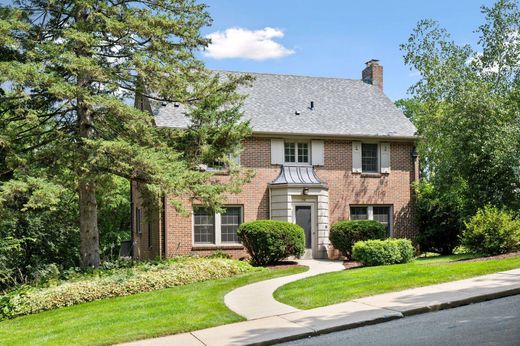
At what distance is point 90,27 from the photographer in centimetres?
1397

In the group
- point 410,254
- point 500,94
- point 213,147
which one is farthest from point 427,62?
point 213,147

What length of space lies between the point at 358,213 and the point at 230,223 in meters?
5.52

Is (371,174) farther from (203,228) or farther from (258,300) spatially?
(258,300)

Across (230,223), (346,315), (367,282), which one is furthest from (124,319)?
(230,223)

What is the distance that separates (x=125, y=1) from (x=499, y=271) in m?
11.9

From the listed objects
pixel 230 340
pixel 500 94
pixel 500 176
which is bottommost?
pixel 230 340

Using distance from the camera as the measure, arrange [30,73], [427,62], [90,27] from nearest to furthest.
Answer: [30,73]
[90,27]
[427,62]

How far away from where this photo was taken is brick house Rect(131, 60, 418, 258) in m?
19.9

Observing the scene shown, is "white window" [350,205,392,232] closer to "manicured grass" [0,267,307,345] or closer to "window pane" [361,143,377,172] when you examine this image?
"window pane" [361,143,377,172]

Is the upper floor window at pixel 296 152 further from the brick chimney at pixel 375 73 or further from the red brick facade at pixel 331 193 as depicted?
the brick chimney at pixel 375 73

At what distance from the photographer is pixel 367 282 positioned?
11.4 metres

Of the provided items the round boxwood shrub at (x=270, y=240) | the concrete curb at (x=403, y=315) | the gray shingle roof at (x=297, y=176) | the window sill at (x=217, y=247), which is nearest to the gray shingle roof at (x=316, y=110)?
the gray shingle roof at (x=297, y=176)

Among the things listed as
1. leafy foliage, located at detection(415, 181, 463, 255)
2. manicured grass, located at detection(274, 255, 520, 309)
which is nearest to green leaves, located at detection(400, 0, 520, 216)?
leafy foliage, located at detection(415, 181, 463, 255)

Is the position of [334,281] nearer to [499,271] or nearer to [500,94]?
[499,271]
